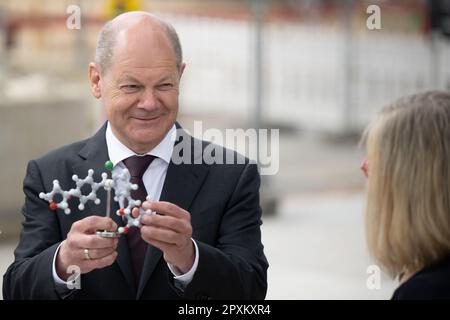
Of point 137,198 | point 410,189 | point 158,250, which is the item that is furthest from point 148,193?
point 410,189

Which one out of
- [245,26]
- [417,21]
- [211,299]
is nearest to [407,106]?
[211,299]

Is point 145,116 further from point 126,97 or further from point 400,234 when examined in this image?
point 400,234

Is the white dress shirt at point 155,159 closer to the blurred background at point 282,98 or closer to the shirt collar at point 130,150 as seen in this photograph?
the shirt collar at point 130,150

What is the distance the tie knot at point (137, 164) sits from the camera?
9.57ft

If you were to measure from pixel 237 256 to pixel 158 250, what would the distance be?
0.22 m

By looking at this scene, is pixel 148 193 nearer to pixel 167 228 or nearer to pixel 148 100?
pixel 148 100

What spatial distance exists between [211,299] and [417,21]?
20.0 m

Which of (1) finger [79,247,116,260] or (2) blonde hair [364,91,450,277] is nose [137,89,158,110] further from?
(2) blonde hair [364,91,450,277]

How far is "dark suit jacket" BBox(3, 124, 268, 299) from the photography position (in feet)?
9.11

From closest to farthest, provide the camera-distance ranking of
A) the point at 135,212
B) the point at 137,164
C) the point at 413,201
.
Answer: the point at 135,212
the point at 413,201
the point at 137,164

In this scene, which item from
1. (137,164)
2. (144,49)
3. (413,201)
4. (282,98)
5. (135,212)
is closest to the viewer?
(135,212)

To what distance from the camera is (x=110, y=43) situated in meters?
2.86

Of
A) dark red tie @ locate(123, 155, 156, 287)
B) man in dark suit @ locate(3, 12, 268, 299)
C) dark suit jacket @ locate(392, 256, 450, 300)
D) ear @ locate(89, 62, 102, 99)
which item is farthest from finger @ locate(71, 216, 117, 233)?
dark suit jacket @ locate(392, 256, 450, 300)

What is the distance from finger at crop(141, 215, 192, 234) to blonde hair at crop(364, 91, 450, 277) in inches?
19.1
